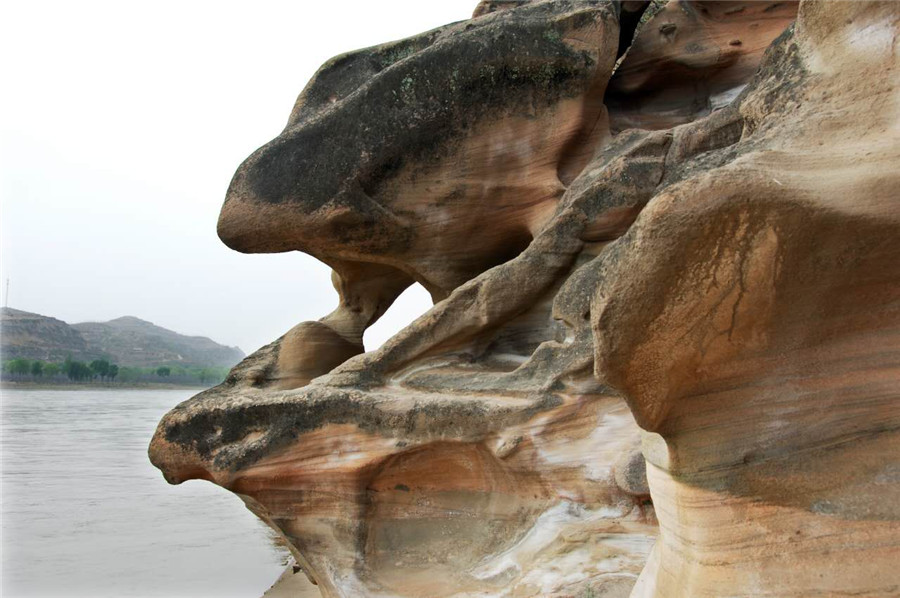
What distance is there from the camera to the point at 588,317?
14.2ft

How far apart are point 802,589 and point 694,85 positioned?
4652mm

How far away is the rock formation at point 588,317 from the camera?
234 cm

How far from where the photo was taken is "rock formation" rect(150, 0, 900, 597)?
2340mm

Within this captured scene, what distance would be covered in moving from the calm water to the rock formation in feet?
10.1

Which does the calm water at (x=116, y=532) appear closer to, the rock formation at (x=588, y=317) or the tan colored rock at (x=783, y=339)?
the rock formation at (x=588, y=317)

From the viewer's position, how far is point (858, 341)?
252 centimetres

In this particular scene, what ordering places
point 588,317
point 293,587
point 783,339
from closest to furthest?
point 783,339 < point 588,317 < point 293,587

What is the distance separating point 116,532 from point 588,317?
775cm

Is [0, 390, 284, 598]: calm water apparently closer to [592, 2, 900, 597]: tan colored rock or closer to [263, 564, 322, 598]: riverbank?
[263, 564, 322, 598]: riverbank

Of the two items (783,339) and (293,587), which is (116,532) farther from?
(783,339)

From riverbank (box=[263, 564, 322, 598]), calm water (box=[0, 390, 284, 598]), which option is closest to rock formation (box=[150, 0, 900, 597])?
riverbank (box=[263, 564, 322, 598])

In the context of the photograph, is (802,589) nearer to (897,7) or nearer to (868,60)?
(868,60)

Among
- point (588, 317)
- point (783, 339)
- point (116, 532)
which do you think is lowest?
point (116, 532)

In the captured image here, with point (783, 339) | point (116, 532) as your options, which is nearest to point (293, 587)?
point (116, 532)
